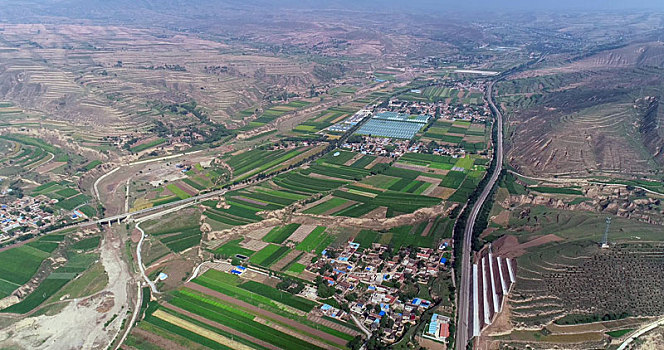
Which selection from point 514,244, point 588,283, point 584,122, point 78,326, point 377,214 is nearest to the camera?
point 588,283

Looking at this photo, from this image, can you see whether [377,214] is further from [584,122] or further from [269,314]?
[584,122]

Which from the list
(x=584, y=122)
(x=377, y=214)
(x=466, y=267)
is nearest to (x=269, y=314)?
(x=466, y=267)

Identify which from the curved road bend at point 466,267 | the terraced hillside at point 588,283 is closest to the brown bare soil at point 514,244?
the terraced hillside at point 588,283

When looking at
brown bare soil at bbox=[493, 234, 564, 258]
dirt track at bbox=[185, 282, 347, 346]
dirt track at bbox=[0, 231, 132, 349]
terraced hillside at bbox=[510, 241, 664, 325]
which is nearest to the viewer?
terraced hillside at bbox=[510, 241, 664, 325]

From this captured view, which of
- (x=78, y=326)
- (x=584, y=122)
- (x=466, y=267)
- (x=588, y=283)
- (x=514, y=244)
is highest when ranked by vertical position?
(x=584, y=122)

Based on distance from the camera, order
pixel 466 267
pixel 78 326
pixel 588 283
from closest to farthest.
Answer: pixel 588 283 < pixel 78 326 < pixel 466 267

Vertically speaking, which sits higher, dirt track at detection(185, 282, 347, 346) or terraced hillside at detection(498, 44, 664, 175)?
terraced hillside at detection(498, 44, 664, 175)

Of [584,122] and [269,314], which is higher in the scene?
[584,122]

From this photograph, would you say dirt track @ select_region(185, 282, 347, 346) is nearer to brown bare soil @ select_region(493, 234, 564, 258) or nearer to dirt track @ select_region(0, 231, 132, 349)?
dirt track @ select_region(0, 231, 132, 349)

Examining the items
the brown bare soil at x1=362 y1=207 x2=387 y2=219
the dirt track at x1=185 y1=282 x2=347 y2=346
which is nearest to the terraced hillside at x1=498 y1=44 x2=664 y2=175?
the brown bare soil at x1=362 y1=207 x2=387 y2=219

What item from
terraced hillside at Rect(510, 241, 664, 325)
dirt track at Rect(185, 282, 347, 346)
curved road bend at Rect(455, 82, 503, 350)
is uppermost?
terraced hillside at Rect(510, 241, 664, 325)

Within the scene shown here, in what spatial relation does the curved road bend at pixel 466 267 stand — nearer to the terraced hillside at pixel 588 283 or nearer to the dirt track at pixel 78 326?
the terraced hillside at pixel 588 283

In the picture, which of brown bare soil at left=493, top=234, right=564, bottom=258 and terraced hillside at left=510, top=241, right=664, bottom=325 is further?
brown bare soil at left=493, top=234, right=564, bottom=258
